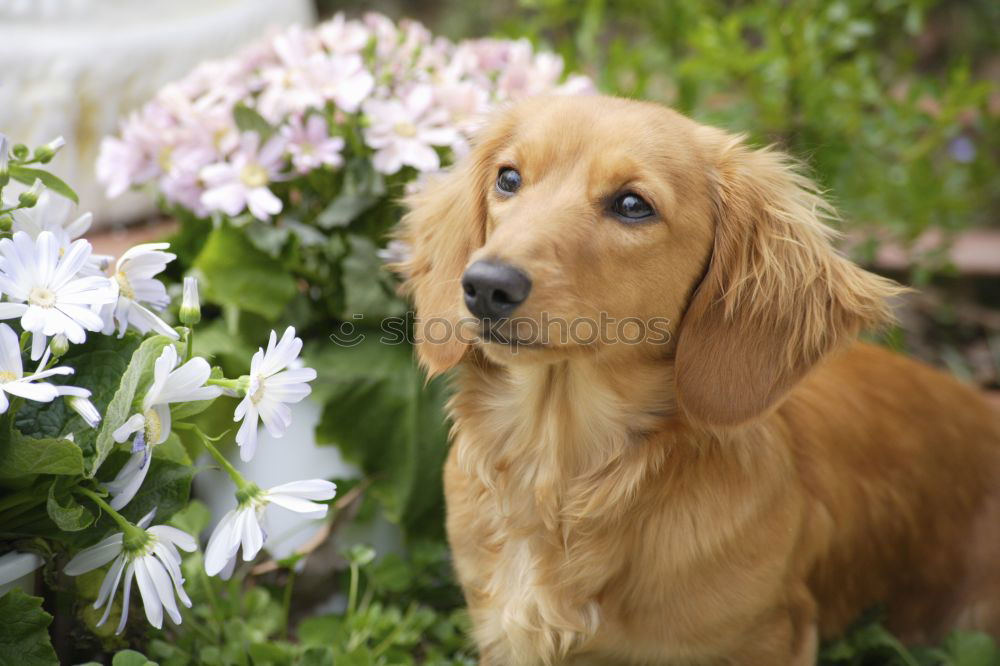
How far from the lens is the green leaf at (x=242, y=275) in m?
2.39

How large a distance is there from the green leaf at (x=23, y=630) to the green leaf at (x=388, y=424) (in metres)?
1.02

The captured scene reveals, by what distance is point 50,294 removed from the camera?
1.41 metres

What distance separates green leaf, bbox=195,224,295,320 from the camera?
2.39 m

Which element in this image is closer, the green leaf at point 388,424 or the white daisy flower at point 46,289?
the white daisy flower at point 46,289

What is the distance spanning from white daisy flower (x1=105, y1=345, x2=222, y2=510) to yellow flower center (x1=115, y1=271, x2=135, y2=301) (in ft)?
0.74

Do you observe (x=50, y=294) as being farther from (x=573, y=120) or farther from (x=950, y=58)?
(x=950, y=58)

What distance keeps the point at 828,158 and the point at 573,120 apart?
1923 millimetres

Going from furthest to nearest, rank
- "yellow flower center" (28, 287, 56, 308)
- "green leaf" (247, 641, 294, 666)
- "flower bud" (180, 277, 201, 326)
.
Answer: "green leaf" (247, 641, 294, 666)
"flower bud" (180, 277, 201, 326)
"yellow flower center" (28, 287, 56, 308)

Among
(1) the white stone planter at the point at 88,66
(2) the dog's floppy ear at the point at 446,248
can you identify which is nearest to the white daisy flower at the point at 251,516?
(2) the dog's floppy ear at the point at 446,248

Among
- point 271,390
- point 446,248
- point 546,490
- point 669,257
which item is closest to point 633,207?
point 669,257

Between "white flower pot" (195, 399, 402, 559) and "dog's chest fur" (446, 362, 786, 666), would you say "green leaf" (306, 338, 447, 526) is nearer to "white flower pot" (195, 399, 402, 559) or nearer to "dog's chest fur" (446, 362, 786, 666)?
"white flower pot" (195, 399, 402, 559)

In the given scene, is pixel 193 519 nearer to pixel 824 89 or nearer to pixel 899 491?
pixel 899 491

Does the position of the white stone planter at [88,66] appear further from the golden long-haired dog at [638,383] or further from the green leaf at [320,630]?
the golden long-haired dog at [638,383]

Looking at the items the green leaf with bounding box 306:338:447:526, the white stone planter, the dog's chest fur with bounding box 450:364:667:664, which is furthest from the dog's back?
the white stone planter
